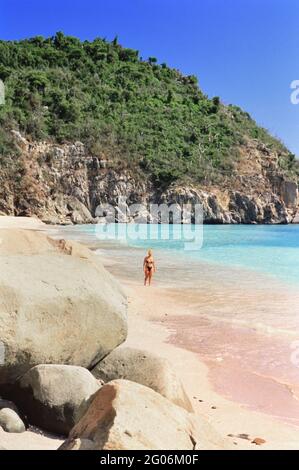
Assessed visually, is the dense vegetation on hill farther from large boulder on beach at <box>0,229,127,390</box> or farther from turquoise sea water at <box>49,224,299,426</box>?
large boulder on beach at <box>0,229,127,390</box>

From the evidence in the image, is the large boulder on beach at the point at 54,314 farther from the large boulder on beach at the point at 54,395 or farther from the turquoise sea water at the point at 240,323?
the turquoise sea water at the point at 240,323

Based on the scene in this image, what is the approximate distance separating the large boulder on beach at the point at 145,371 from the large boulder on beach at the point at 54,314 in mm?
137

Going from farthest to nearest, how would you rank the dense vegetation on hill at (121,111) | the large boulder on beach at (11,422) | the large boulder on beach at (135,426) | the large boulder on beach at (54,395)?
1. the dense vegetation on hill at (121,111)
2. the large boulder on beach at (54,395)
3. the large boulder on beach at (11,422)
4. the large boulder on beach at (135,426)

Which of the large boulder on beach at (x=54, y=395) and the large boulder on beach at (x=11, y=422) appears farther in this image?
the large boulder on beach at (x=54, y=395)

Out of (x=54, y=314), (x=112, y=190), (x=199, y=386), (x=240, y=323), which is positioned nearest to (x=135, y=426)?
(x=54, y=314)

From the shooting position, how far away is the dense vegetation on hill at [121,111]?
67.1m

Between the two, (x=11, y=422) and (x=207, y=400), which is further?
(x=207, y=400)

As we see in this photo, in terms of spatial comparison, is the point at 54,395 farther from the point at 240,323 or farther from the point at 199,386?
the point at 240,323

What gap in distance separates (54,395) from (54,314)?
2.63ft

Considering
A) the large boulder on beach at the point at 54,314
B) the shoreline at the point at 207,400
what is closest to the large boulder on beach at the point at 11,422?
the large boulder on beach at the point at 54,314

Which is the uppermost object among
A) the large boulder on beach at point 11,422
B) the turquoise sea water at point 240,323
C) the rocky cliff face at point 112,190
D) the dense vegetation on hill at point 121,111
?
the dense vegetation on hill at point 121,111

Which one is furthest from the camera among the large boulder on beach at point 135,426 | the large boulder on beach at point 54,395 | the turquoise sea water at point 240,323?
the turquoise sea water at point 240,323

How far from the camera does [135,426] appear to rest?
271cm
